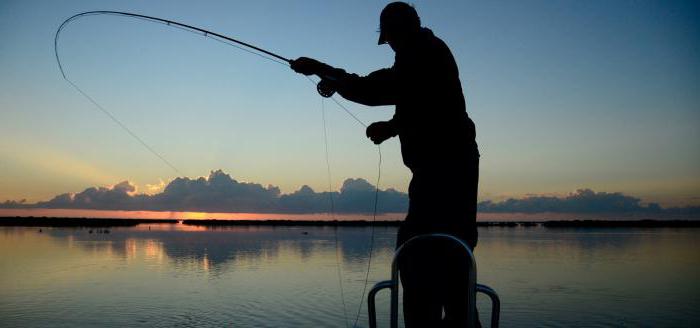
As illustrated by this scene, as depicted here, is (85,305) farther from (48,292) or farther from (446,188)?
(446,188)

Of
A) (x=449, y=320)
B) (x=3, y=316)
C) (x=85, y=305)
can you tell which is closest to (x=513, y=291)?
(x=85, y=305)

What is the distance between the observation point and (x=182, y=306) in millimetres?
14641

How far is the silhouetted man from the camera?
278cm

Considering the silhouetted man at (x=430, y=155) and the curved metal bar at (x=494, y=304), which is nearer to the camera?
the curved metal bar at (x=494, y=304)

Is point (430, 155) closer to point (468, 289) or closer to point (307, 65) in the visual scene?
point (468, 289)

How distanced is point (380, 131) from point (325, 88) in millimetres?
539

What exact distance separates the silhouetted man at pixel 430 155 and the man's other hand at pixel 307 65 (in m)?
0.63

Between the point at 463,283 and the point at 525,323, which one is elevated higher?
the point at 463,283

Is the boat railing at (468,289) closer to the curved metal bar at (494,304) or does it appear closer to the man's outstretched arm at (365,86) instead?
the curved metal bar at (494,304)

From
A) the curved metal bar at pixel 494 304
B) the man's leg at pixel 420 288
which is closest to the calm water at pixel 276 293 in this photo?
the man's leg at pixel 420 288

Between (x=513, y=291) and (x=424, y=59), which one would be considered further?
(x=513, y=291)

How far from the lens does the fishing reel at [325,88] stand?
3.41 metres

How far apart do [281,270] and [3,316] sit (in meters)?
12.2

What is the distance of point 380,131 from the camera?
3.24 metres
